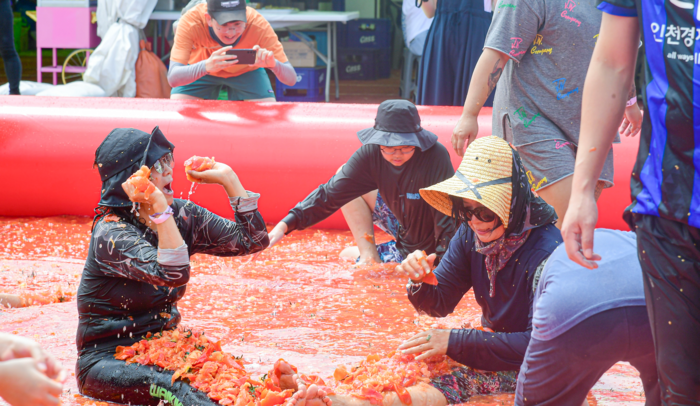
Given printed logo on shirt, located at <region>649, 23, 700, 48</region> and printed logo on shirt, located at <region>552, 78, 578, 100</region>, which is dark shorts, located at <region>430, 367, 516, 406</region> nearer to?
printed logo on shirt, located at <region>552, 78, 578, 100</region>

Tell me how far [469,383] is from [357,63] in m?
7.10

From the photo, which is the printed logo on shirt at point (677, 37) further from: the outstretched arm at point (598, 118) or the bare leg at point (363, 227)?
the bare leg at point (363, 227)

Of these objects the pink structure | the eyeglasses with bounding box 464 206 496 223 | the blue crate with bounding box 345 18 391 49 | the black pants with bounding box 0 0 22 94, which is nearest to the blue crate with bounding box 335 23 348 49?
the blue crate with bounding box 345 18 391 49

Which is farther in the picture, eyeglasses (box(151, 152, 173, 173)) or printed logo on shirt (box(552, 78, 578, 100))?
printed logo on shirt (box(552, 78, 578, 100))

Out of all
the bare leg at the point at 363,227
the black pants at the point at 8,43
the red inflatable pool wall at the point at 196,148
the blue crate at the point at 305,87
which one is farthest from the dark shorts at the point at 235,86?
the blue crate at the point at 305,87

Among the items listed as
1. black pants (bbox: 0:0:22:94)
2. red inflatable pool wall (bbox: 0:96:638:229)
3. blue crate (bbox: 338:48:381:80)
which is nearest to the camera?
red inflatable pool wall (bbox: 0:96:638:229)

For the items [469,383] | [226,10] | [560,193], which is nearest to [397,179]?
[560,193]

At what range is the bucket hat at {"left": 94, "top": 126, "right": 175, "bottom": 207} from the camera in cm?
A: 215

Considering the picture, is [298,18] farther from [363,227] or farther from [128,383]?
[128,383]

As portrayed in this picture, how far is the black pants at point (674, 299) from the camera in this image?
1.27 metres

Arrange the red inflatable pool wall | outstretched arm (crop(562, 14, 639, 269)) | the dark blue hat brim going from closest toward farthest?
outstretched arm (crop(562, 14, 639, 269))
the dark blue hat brim
the red inflatable pool wall

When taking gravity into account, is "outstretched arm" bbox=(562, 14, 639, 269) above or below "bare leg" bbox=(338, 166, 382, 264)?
above

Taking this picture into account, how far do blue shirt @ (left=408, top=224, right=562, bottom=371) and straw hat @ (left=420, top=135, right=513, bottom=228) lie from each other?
0.16m

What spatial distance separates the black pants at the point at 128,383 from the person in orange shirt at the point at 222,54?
2.43m
